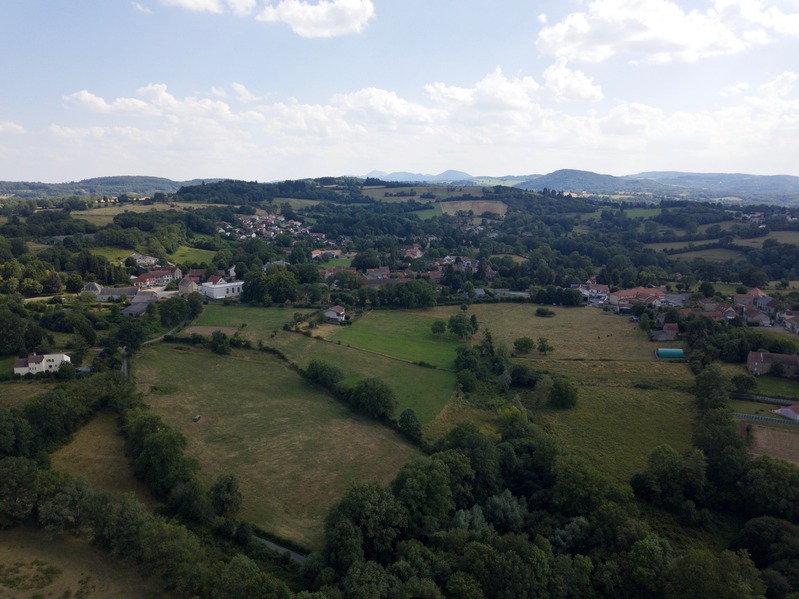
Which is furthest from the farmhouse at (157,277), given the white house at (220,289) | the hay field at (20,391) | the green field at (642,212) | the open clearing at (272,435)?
the green field at (642,212)

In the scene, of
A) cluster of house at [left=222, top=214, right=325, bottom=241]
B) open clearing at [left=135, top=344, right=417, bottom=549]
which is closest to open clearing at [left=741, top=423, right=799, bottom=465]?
open clearing at [left=135, top=344, right=417, bottom=549]

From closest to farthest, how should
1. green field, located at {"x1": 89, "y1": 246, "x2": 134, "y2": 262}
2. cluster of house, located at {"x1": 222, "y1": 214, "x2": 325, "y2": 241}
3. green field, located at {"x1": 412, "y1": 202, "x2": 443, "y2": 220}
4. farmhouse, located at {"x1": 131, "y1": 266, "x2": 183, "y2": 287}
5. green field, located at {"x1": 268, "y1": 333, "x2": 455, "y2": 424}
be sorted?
green field, located at {"x1": 268, "y1": 333, "x2": 455, "y2": 424}, farmhouse, located at {"x1": 131, "y1": 266, "x2": 183, "y2": 287}, green field, located at {"x1": 89, "y1": 246, "x2": 134, "y2": 262}, cluster of house, located at {"x1": 222, "y1": 214, "x2": 325, "y2": 241}, green field, located at {"x1": 412, "y1": 202, "x2": 443, "y2": 220}

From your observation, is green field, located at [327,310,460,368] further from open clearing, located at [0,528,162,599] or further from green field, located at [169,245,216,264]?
green field, located at [169,245,216,264]

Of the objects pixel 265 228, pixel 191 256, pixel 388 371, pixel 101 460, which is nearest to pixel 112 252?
pixel 191 256

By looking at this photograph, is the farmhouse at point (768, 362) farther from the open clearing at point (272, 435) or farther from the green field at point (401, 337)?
the open clearing at point (272, 435)

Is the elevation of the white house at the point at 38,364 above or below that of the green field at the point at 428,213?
below

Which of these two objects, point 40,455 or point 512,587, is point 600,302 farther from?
point 40,455
